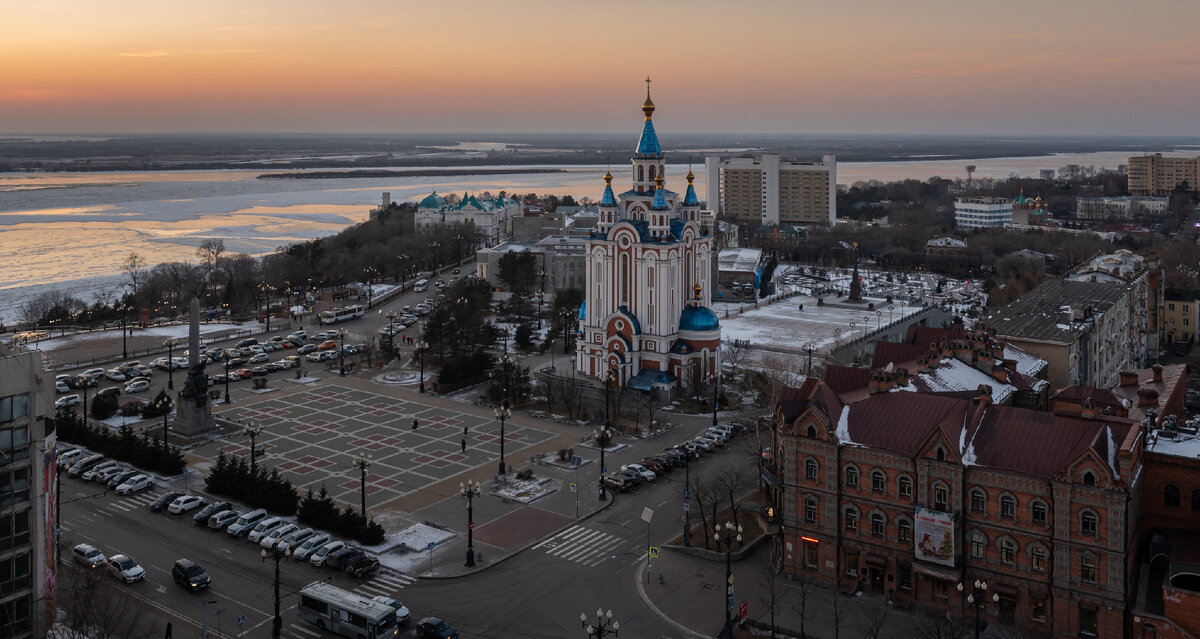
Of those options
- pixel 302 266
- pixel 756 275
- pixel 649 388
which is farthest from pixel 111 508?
pixel 756 275

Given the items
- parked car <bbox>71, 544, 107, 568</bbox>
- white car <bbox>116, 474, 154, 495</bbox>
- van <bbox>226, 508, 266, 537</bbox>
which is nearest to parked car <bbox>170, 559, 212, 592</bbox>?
parked car <bbox>71, 544, 107, 568</bbox>

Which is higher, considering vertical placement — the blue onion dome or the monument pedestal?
the blue onion dome

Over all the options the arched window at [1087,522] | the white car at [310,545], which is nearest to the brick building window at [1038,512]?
the arched window at [1087,522]

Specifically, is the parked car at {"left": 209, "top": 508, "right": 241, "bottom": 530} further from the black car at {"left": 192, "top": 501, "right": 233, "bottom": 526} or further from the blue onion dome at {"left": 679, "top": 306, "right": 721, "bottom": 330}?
the blue onion dome at {"left": 679, "top": 306, "right": 721, "bottom": 330}

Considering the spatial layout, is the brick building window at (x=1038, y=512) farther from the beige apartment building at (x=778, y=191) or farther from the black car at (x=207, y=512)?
the beige apartment building at (x=778, y=191)

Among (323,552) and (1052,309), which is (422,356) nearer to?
(323,552)
